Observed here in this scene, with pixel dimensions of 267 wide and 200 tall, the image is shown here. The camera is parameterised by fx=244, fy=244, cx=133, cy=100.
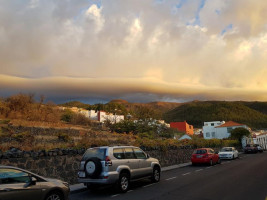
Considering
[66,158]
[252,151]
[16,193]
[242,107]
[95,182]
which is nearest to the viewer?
[16,193]

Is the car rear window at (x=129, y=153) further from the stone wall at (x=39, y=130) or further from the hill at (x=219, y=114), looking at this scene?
the hill at (x=219, y=114)

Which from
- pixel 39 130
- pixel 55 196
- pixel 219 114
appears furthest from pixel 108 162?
pixel 219 114

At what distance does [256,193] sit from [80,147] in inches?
351

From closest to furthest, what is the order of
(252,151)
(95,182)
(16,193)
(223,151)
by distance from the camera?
(16,193) < (95,182) < (223,151) < (252,151)

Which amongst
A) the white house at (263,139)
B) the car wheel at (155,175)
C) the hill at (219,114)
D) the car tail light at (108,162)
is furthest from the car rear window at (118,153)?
the hill at (219,114)

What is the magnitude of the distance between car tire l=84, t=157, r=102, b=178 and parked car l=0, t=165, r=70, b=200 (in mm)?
2374

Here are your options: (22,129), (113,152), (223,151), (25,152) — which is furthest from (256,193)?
(223,151)

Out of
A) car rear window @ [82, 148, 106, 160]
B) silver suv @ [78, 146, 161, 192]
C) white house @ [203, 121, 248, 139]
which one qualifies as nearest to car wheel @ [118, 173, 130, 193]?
silver suv @ [78, 146, 161, 192]

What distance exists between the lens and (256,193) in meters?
9.08

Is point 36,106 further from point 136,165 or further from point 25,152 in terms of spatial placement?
point 136,165

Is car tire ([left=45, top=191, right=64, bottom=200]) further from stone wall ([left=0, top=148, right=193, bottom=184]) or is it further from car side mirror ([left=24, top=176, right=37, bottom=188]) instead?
stone wall ([left=0, top=148, right=193, bottom=184])

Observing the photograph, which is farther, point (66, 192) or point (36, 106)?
point (36, 106)

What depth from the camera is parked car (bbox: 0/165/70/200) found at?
20.0 feet

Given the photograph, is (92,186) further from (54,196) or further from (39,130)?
(39,130)
